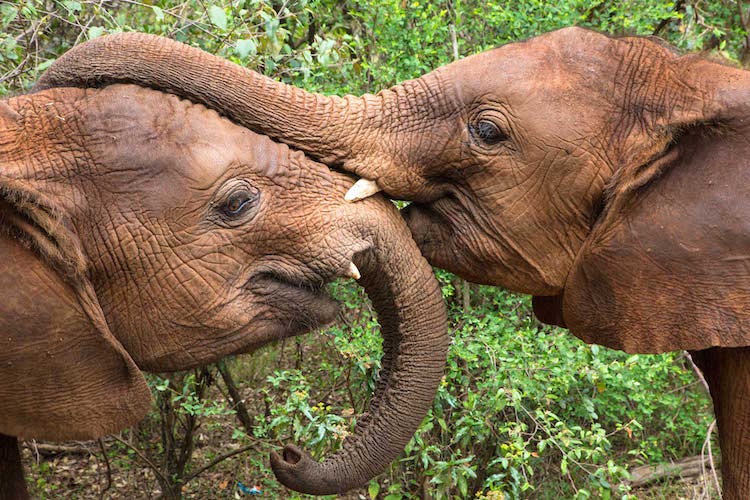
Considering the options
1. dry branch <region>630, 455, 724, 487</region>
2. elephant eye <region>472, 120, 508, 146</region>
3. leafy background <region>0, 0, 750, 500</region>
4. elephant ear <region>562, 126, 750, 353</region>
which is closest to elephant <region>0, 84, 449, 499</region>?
elephant eye <region>472, 120, 508, 146</region>

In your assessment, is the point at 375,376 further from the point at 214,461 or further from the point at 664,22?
the point at 664,22

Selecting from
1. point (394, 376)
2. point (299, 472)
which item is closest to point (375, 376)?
point (394, 376)

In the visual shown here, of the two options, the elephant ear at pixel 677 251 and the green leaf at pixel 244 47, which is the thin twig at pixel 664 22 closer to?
the green leaf at pixel 244 47

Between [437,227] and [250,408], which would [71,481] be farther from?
[437,227]

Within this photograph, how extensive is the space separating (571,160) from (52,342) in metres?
2.30

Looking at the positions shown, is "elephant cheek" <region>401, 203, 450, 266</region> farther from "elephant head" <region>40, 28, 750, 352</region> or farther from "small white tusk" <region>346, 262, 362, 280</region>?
"small white tusk" <region>346, 262, 362, 280</region>

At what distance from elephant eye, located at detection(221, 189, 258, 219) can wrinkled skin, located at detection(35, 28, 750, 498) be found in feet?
1.02

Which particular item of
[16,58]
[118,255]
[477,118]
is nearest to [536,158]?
[477,118]

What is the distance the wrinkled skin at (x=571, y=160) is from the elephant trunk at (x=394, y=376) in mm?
232

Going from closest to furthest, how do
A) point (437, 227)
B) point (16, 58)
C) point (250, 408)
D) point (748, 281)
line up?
point (748, 281), point (437, 227), point (16, 58), point (250, 408)

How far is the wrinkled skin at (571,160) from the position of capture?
14.0 ft

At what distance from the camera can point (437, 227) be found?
479 cm

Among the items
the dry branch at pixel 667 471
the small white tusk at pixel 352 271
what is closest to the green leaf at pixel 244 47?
the small white tusk at pixel 352 271

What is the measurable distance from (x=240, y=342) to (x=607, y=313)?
63.3 inches
